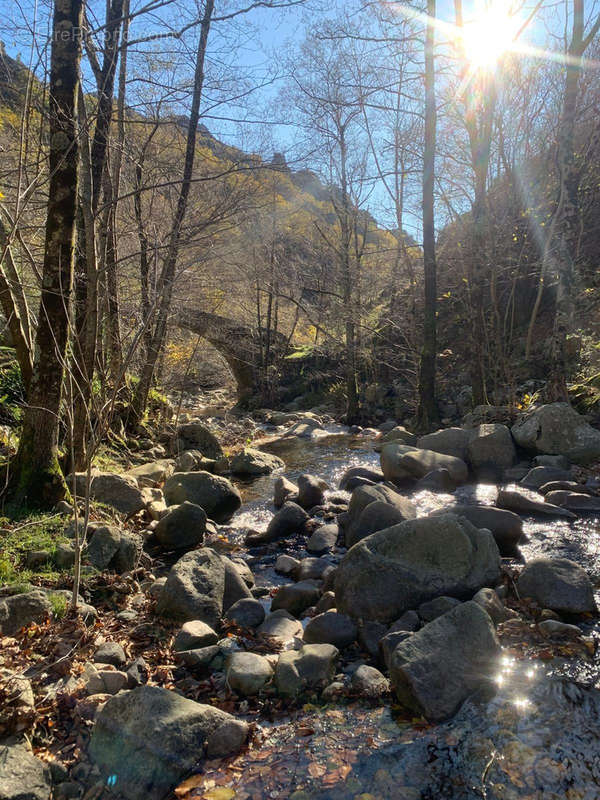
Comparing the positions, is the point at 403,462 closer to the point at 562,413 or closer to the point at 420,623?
the point at 562,413

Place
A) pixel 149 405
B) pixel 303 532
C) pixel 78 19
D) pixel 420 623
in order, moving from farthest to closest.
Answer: pixel 149 405 < pixel 303 532 < pixel 78 19 < pixel 420 623

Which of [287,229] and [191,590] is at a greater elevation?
[287,229]

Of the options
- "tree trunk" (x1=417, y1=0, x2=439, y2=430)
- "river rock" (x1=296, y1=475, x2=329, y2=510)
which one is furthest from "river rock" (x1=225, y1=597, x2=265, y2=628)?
"tree trunk" (x1=417, y1=0, x2=439, y2=430)

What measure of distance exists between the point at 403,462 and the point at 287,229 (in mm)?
13869

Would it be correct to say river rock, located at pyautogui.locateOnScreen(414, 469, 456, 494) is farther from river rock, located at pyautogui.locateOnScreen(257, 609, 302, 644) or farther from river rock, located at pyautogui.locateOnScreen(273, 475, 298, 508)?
river rock, located at pyautogui.locateOnScreen(257, 609, 302, 644)

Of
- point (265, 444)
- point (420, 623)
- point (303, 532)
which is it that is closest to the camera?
point (420, 623)

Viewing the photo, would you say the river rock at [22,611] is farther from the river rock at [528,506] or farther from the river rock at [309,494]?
the river rock at [528,506]

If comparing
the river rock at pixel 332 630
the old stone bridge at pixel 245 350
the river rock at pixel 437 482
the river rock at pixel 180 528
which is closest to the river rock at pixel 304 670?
the river rock at pixel 332 630

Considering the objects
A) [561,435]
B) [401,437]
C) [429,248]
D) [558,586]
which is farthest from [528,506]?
[429,248]

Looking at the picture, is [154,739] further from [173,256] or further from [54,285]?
[173,256]

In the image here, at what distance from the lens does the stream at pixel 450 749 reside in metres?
2.46

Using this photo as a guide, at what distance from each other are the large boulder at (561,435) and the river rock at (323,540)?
3.64 m

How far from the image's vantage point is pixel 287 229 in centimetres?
1941

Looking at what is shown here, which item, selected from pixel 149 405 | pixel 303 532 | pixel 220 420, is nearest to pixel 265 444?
pixel 149 405
